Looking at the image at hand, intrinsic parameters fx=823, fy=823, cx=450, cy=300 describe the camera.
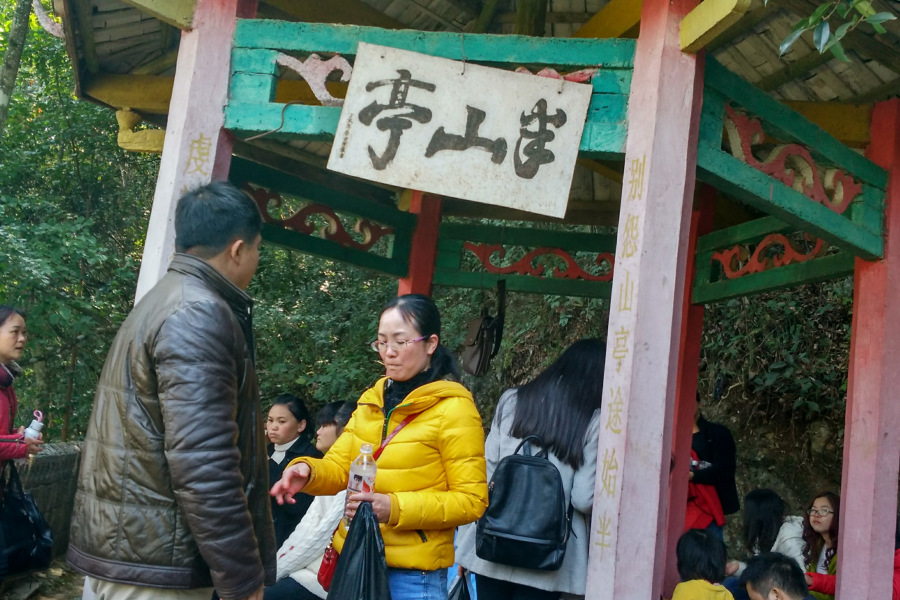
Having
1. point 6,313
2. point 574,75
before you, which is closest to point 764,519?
point 574,75

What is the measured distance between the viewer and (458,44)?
10.9 ft

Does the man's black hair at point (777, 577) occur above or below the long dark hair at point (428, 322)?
below

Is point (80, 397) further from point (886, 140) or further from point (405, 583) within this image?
point (886, 140)

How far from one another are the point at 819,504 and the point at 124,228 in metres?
7.01

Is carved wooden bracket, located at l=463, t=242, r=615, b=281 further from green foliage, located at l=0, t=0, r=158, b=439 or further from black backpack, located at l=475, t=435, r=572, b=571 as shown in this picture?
black backpack, located at l=475, t=435, r=572, b=571

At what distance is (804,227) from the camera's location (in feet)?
12.0

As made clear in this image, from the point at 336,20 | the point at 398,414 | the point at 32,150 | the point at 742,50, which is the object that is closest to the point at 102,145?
the point at 32,150

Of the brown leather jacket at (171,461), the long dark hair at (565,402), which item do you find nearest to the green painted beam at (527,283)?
the long dark hair at (565,402)

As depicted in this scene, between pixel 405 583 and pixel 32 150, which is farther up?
pixel 32 150

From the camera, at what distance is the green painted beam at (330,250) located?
543cm

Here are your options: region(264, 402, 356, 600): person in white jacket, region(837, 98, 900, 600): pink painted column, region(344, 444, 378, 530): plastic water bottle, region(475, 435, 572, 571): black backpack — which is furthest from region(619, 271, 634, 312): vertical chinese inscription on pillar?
region(837, 98, 900, 600): pink painted column

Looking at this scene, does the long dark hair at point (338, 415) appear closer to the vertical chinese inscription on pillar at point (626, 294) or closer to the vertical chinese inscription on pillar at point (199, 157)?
the vertical chinese inscription on pillar at point (199, 157)

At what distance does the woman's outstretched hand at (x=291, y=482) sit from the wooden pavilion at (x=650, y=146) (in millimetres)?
1086

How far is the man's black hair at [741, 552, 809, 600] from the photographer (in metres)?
3.43
